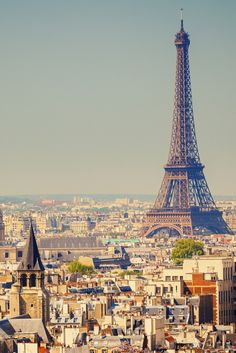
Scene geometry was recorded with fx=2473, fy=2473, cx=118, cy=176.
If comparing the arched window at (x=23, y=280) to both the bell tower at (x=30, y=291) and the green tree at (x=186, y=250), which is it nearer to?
the bell tower at (x=30, y=291)

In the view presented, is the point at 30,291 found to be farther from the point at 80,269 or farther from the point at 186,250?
the point at 186,250

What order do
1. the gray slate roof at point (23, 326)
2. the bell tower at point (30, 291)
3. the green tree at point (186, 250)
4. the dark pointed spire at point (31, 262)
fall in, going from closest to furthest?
the gray slate roof at point (23, 326)
the bell tower at point (30, 291)
the dark pointed spire at point (31, 262)
the green tree at point (186, 250)

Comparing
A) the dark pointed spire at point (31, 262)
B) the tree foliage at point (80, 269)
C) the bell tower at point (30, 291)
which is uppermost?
the tree foliage at point (80, 269)

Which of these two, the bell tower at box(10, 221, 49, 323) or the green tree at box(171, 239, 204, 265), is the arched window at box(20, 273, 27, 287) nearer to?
the bell tower at box(10, 221, 49, 323)

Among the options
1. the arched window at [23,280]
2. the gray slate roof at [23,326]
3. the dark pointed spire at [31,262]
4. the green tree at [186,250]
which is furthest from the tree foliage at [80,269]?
the gray slate roof at [23,326]

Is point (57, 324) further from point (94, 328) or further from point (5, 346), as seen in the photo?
point (5, 346)

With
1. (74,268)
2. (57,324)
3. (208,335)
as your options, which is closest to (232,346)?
(208,335)
